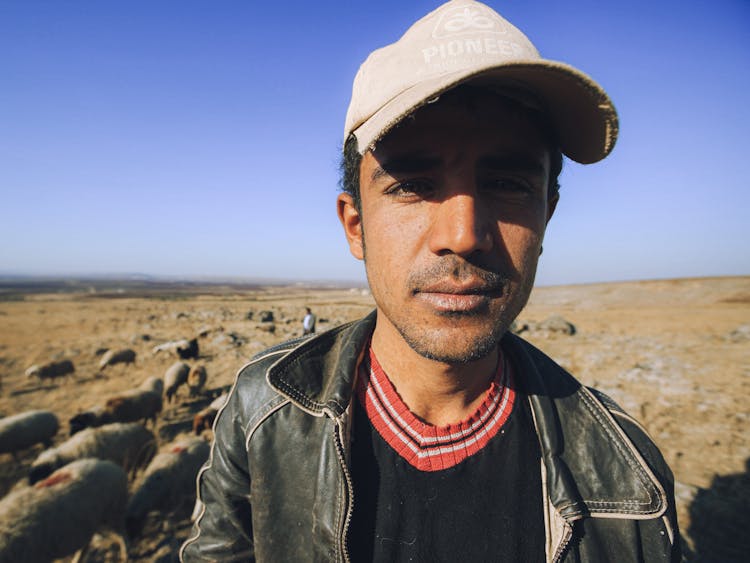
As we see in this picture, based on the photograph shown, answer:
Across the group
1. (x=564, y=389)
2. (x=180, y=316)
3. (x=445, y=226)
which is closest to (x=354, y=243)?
(x=445, y=226)

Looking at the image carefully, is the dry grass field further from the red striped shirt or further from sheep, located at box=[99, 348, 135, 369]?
the red striped shirt

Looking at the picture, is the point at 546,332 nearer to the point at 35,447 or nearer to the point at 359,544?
the point at 359,544

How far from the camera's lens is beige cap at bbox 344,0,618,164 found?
120 cm

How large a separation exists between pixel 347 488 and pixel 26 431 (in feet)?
30.3

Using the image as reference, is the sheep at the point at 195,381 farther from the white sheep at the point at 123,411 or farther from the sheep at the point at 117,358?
the sheep at the point at 117,358

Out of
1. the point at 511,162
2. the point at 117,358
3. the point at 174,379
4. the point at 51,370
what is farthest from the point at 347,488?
the point at 117,358

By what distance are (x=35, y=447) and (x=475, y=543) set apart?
33.6ft

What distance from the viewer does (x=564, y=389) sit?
1.75 m

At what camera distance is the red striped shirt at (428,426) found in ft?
4.94

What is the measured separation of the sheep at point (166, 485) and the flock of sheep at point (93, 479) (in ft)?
0.04

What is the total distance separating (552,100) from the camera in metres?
1.35

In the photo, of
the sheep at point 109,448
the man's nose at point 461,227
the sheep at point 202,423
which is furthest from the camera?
the sheep at point 202,423

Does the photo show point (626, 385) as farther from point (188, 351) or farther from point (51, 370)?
point (51, 370)

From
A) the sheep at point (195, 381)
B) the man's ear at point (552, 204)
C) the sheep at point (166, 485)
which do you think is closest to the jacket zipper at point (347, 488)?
the man's ear at point (552, 204)
